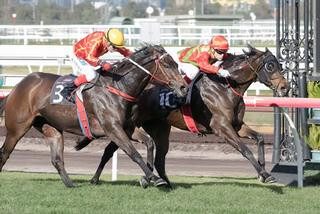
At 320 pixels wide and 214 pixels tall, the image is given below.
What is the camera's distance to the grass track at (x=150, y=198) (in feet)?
24.5

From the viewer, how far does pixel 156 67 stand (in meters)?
8.50

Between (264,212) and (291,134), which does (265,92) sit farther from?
(264,212)

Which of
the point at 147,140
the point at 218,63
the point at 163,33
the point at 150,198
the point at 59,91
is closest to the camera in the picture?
the point at 150,198

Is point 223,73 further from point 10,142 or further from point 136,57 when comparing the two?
point 10,142

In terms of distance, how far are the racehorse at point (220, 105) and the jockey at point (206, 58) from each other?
15 cm

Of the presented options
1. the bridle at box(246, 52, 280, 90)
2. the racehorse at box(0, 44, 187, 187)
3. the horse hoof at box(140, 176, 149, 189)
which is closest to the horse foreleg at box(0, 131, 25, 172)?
the racehorse at box(0, 44, 187, 187)

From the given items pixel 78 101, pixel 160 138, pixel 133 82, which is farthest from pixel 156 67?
pixel 160 138

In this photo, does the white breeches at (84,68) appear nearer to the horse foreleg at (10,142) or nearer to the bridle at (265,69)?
the horse foreleg at (10,142)

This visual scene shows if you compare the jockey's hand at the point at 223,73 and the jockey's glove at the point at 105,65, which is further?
the jockey's hand at the point at 223,73

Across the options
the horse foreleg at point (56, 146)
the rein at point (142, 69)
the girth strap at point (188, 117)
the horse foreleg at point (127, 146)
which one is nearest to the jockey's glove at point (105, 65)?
the rein at point (142, 69)

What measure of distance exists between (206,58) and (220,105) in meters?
0.58

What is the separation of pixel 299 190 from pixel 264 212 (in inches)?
67.8

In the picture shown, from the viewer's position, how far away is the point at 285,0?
10688mm

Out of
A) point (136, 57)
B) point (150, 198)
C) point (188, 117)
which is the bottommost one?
point (150, 198)
